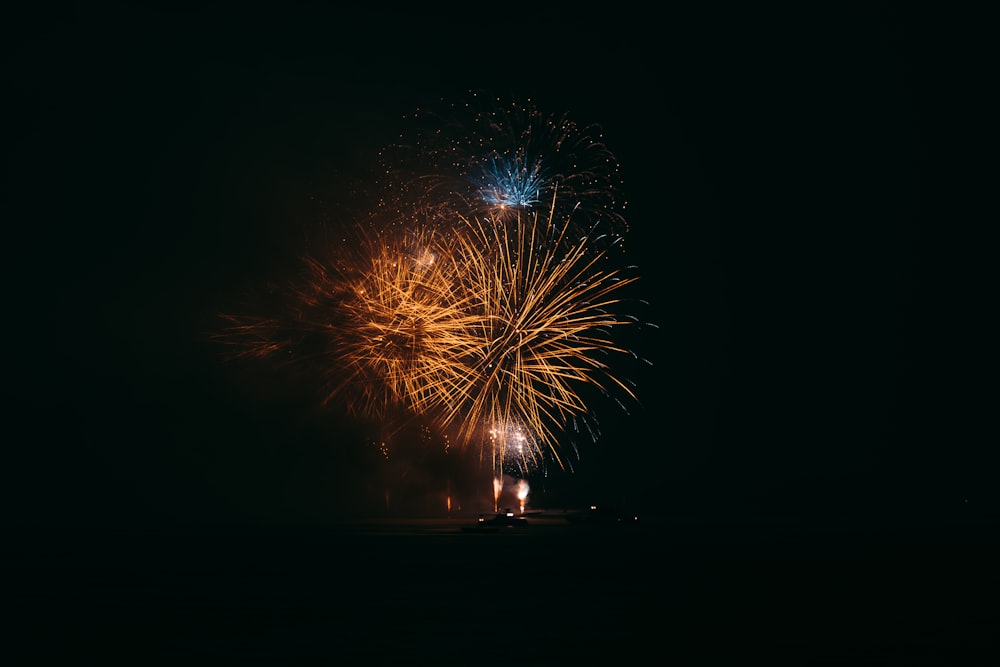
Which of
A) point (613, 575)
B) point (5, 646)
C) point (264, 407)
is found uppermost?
point (264, 407)

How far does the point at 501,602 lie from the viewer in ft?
159

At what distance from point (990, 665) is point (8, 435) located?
133079 millimetres

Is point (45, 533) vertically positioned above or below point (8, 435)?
below

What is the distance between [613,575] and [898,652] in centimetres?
2739

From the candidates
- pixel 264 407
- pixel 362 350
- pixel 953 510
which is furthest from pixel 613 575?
pixel 953 510

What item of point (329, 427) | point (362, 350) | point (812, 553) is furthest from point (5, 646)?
point (329, 427)

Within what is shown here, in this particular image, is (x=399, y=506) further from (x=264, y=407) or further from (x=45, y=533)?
(x=45, y=533)

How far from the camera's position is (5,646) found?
Result: 35938 mm

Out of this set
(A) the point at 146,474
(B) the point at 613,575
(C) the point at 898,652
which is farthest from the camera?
(A) the point at 146,474

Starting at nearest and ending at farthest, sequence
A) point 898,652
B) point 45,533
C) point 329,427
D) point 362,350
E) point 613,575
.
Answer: point 898,652, point 613,575, point 362,350, point 45,533, point 329,427

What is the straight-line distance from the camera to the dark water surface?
1398 inches

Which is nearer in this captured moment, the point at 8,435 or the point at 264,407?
the point at 264,407

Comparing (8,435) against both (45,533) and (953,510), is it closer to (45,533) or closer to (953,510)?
(45,533)

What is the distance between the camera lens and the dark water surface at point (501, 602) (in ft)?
116
